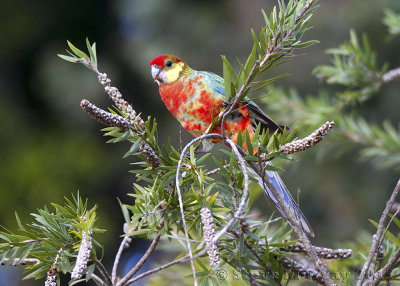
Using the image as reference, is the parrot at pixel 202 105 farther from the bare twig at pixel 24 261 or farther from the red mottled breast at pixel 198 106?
the bare twig at pixel 24 261

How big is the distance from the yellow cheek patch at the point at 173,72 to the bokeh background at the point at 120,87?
7.25 ft

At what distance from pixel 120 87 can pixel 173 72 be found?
3.59 m

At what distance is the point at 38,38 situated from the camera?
16.3 ft

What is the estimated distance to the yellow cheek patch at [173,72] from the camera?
148 cm

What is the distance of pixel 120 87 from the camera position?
16.4 feet

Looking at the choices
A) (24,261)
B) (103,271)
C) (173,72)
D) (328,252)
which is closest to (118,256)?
(103,271)

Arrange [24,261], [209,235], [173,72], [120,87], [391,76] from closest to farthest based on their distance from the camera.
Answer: [209,235] < [24,261] < [391,76] < [173,72] < [120,87]

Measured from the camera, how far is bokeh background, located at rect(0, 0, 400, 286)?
3730 millimetres

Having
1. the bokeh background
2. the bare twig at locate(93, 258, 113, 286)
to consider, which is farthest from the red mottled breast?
the bokeh background

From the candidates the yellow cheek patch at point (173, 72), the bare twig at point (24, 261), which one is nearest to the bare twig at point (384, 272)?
the bare twig at point (24, 261)

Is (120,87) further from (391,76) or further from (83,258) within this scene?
(83,258)

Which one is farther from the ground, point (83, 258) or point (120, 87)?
point (83, 258)

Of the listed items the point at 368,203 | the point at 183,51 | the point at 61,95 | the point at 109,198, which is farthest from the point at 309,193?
the point at 61,95

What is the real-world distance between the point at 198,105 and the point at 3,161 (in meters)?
3.40
